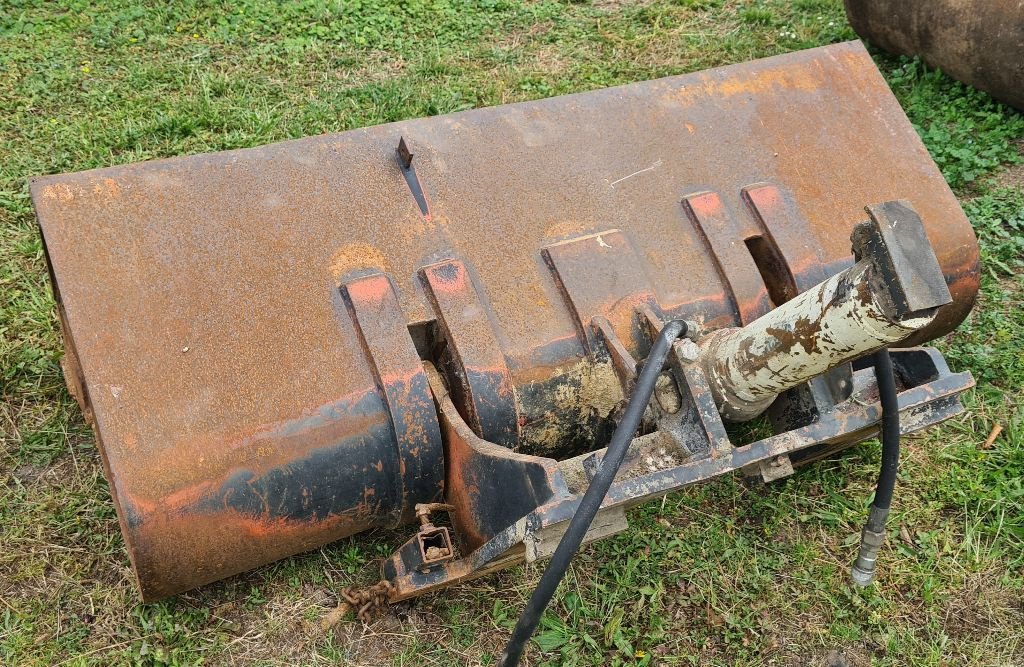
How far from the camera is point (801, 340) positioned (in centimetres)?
199

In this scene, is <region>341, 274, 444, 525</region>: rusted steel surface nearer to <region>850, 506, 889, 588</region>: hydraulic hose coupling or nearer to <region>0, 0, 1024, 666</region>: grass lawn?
<region>0, 0, 1024, 666</region>: grass lawn

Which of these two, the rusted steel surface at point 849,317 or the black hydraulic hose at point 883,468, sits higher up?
the rusted steel surface at point 849,317

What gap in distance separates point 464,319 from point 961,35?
316 centimetres

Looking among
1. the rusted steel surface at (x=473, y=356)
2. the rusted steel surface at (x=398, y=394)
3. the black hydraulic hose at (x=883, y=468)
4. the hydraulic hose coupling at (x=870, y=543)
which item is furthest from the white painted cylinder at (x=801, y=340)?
the rusted steel surface at (x=398, y=394)

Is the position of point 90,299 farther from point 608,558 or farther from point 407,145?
point 608,558

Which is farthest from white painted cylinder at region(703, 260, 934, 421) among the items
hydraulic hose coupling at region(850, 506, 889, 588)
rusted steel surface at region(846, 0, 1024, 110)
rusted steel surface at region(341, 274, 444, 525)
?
rusted steel surface at region(846, 0, 1024, 110)

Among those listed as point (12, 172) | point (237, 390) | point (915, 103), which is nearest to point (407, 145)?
point (237, 390)

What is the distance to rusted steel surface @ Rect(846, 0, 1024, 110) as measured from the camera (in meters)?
4.07

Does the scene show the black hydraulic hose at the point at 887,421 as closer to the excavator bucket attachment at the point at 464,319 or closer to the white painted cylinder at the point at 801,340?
the excavator bucket attachment at the point at 464,319

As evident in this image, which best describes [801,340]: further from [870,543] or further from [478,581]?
[478,581]

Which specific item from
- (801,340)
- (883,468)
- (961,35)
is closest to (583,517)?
(801,340)

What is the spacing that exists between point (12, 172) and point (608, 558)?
2.93m

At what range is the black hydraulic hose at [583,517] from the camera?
1.85m

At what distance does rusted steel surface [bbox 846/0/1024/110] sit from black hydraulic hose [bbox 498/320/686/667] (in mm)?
3095
